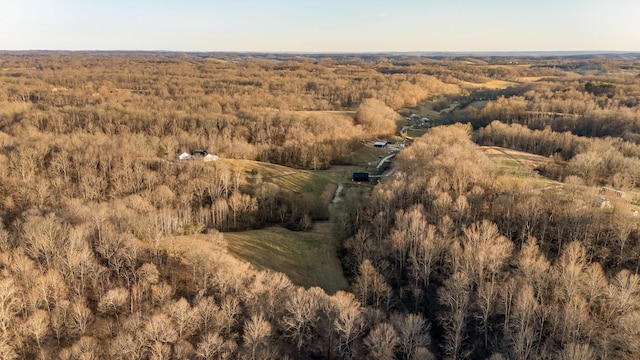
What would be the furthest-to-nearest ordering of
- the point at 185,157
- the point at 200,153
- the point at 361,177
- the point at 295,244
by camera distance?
1. the point at 200,153
2. the point at 361,177
3. the point at 185,157
4. the point at 295,244

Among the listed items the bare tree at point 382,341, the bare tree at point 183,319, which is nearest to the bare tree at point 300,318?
the bare tree at point 382,341

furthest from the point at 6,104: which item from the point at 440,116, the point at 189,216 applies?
the point at 440,116

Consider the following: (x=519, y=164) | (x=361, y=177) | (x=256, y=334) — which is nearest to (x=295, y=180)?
(x=361, y=177)

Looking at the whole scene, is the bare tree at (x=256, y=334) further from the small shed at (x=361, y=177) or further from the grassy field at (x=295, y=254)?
the small shed at (x=361, y=177)

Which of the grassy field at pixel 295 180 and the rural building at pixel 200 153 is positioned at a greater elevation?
the rural building at pixel 200 153

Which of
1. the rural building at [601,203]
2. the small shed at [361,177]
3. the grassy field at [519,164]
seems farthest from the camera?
the small shed at [361,177]

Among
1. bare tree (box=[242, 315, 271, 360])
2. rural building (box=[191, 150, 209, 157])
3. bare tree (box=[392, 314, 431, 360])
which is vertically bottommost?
bare tree (box=[392, 314, 431, 360])

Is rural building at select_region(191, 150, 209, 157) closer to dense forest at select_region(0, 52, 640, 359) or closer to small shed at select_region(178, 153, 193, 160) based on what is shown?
dense forest at select_region(0, 52, 640, 359)

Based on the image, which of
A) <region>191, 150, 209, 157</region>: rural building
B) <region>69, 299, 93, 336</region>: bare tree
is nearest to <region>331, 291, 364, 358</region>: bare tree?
<region>69, 299, 93, 336</region>: bare tree

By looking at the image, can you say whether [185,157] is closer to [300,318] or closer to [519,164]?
[300,318]
